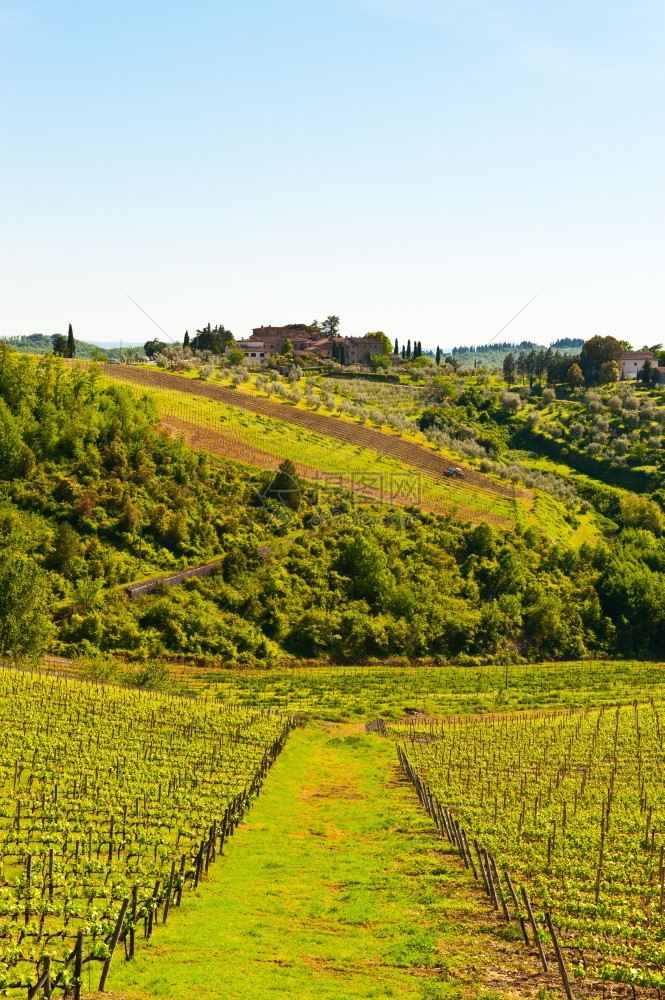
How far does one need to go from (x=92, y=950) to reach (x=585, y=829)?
18.5 meters

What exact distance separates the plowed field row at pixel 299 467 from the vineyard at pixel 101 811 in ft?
195

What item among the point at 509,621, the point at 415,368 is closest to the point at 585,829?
the point at 509,621

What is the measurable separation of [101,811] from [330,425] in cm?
10683

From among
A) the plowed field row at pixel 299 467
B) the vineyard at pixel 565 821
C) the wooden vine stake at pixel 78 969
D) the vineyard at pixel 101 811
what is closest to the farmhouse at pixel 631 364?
the plowed field row at pixel 299 467

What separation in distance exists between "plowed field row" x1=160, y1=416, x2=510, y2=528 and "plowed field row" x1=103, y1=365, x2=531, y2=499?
11864mm

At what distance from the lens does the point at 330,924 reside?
909 inches

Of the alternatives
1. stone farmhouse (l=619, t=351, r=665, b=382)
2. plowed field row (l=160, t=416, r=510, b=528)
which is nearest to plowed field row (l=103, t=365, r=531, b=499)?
plowed field row (l=160, t=416, r=510, b=528)

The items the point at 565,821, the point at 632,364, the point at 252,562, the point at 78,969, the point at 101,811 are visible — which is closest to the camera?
the point at 78,969

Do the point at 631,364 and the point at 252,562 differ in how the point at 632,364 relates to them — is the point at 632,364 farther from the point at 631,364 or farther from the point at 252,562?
the point at 252,562

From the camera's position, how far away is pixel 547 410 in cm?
16850

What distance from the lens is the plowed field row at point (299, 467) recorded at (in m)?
111

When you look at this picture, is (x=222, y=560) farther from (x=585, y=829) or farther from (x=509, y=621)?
(x=585, y=829)

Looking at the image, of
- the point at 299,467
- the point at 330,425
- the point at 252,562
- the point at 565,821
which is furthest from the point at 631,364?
the point at 565,821

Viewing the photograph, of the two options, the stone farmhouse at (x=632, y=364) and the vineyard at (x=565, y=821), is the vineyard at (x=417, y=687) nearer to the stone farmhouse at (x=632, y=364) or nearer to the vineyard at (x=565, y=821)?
the vineyard at (x=565, y=821)
